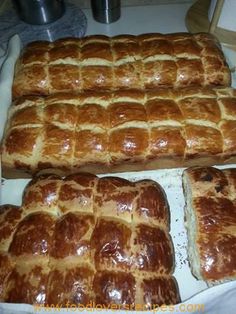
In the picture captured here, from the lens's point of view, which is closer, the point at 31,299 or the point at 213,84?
the point at 31,299

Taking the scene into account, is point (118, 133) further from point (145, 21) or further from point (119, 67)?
point (145, 21)

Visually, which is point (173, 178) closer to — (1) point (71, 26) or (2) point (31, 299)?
(2) point (31, 299)

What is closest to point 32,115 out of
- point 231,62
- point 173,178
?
point 173,178

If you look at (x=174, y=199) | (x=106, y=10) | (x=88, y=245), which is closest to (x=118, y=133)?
(x=174, y=199)

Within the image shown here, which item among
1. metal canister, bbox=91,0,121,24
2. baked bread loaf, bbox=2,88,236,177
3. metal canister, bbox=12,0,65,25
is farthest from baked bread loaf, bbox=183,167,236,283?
metal canister, bbox=12,0,65,25

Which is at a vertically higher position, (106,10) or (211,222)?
(106,10)

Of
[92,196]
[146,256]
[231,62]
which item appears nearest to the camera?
[146,256]
